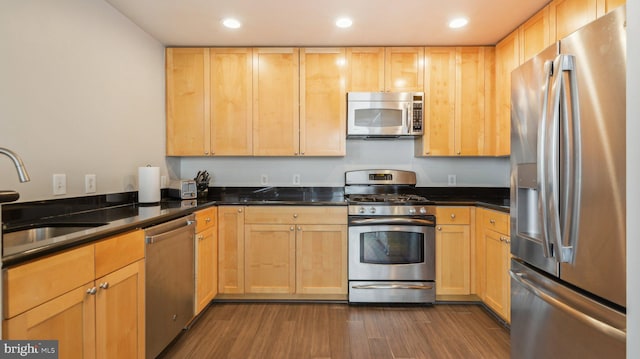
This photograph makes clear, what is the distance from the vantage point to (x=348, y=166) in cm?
349

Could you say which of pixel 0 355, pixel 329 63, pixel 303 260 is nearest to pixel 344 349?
pixel 303 260

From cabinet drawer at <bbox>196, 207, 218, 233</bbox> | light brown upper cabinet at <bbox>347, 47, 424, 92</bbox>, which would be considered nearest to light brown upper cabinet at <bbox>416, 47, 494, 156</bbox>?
light brown upper cabinet at <bbox>347, 47, 424, 92</bbox>

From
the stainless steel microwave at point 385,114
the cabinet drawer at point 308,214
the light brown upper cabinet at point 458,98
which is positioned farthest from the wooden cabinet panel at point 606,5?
the cabinet drawer at point 308,214

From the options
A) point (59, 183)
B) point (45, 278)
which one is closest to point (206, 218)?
point (59, 183)

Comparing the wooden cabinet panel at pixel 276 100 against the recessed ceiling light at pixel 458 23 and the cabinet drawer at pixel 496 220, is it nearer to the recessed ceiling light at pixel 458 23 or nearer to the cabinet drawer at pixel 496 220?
the recessed ceiling light at pixel 458 23

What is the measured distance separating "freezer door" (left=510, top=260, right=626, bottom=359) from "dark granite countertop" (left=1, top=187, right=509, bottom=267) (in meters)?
1.02

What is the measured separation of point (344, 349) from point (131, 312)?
1.32 metres

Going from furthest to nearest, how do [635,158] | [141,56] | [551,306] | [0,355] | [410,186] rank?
[410,186] → [141,56] → [551,306] → [0,355] → [635,158]

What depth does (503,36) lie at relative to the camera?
2.92 m

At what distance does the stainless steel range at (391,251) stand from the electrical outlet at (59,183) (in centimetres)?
206

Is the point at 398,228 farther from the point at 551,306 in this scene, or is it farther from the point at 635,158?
the point at 635,158

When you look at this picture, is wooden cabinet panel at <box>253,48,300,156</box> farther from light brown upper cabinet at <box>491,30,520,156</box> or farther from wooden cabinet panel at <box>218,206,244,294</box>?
light brown upper cabinet at <box>491,30,520,156</box>

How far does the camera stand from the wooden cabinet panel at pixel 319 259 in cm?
290

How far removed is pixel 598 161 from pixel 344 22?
2.14 m
